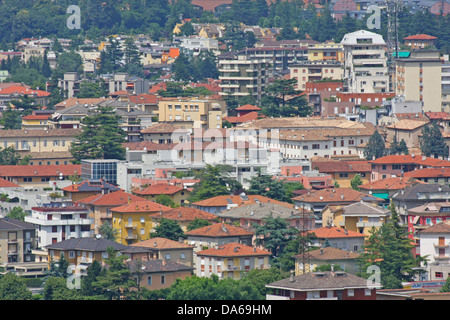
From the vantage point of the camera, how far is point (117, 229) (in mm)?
47750

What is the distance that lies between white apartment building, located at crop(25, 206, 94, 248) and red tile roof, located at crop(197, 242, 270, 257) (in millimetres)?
7681

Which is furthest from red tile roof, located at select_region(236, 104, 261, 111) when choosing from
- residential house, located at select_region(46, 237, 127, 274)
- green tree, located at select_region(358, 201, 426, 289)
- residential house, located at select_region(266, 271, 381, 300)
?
residential house, located at select_region(266, 271, 381, 300)

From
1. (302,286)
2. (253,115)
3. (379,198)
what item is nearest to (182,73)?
(253,115)

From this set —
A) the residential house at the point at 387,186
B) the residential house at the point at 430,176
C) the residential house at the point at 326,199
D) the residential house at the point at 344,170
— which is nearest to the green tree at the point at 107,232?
the residential house at the point at 326,199

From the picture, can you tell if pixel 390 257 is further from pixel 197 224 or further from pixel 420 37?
pixel 420 37

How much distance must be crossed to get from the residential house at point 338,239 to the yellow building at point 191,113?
3110 centimetres

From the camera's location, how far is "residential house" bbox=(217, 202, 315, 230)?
4634 centimetres

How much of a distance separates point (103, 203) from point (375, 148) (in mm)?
21629

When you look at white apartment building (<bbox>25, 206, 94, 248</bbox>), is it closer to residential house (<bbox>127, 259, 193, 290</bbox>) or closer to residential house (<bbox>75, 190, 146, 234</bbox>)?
residential house (<bbox>75, 190, 146, 234</bbox>)

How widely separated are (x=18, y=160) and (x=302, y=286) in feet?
130

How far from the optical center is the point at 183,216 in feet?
153

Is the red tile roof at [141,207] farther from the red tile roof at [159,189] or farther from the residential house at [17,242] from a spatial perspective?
the red tile roof at [159,189]

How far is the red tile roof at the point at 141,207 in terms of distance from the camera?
47906 millimetres
